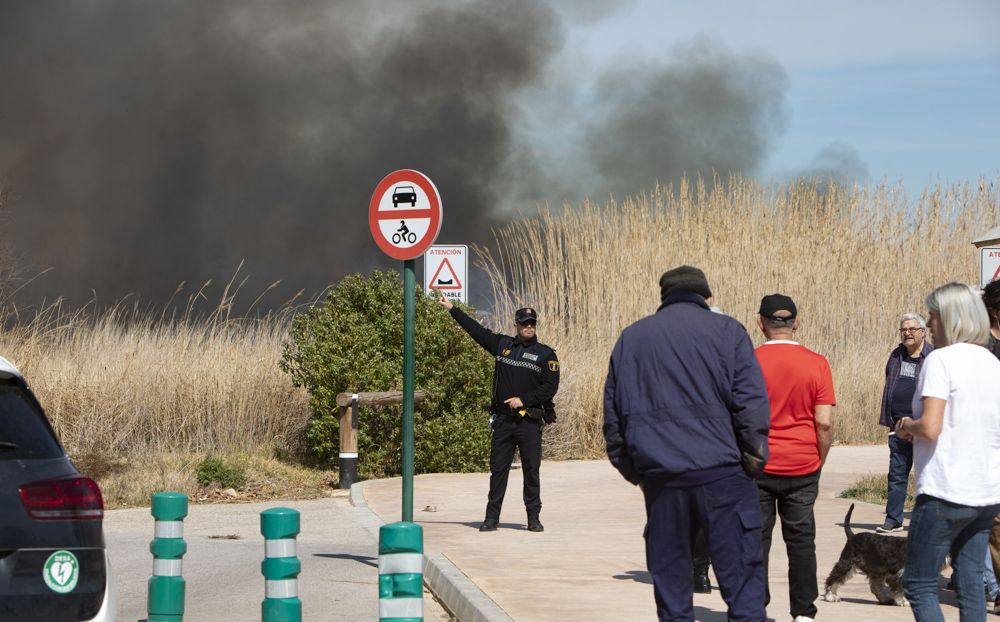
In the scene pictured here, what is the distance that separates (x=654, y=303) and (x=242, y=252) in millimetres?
13399

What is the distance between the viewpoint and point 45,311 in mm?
17188

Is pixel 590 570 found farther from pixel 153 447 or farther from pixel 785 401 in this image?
pixel 153 447

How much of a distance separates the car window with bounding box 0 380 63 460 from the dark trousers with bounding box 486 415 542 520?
5.75m

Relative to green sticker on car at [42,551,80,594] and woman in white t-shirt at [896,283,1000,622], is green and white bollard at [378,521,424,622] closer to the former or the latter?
green sticker on car at [42,551,80,594]

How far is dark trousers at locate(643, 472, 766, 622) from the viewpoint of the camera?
4.96 m

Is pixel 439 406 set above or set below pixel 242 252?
below

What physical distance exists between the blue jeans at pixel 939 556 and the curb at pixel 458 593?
212 cm

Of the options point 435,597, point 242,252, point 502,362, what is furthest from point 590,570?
point 242,252

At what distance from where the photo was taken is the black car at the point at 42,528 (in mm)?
4344

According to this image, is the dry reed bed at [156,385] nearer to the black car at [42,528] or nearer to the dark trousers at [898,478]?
the dark trousers at [898,478]

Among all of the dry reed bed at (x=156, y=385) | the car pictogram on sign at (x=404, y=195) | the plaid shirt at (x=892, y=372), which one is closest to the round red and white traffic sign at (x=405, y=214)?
the car pictogram on sign at (x=404, y=195)

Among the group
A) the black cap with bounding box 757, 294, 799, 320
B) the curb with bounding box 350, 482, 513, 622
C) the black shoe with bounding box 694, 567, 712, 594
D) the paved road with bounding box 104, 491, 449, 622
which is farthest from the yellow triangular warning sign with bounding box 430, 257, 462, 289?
the black cap with bounding box 757, 294, 799, 320

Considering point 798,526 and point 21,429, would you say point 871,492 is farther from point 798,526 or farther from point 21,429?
point 21,429

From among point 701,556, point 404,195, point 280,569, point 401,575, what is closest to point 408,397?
point 404,195
